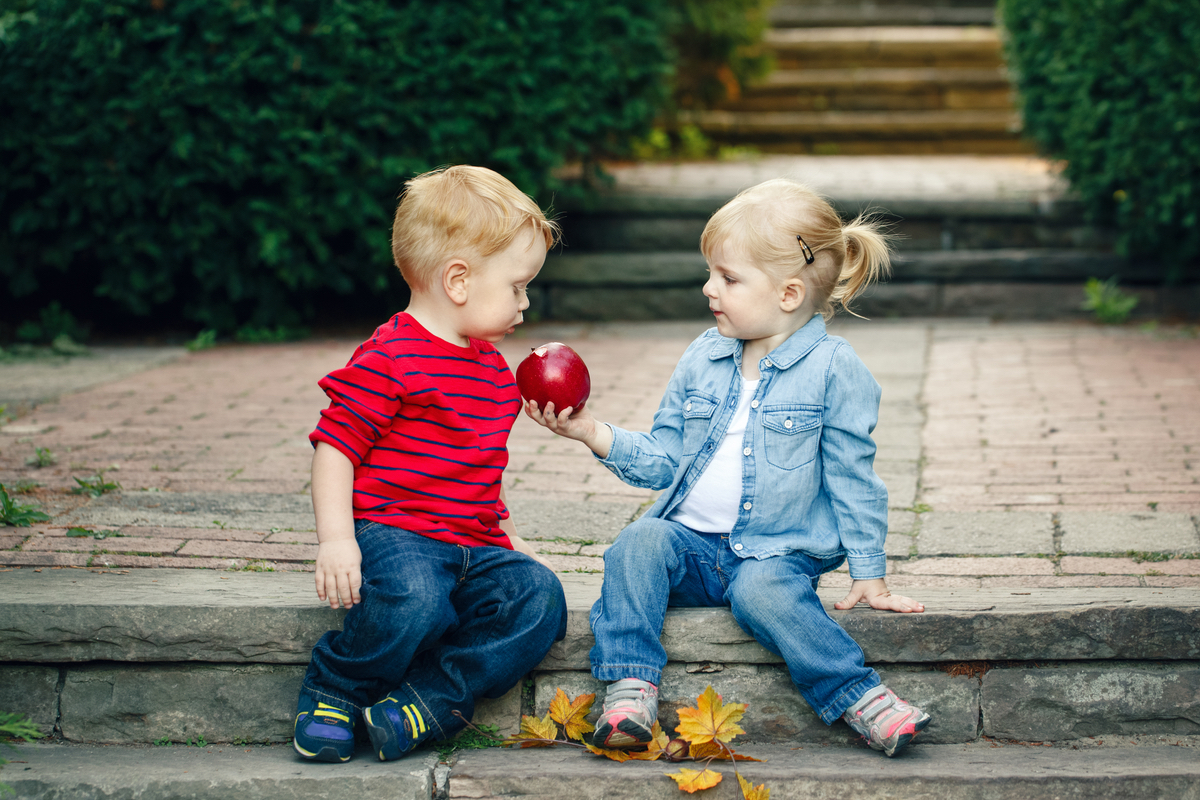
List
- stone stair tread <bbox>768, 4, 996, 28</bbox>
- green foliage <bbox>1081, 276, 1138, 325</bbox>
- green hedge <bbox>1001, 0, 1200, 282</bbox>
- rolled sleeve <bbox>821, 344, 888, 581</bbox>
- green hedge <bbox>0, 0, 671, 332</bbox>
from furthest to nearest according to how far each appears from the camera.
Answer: stone stair tread <bbox>768, 4, 996, 28</bbox> < green foliage <bbox>1081, 276, 1138, 325</bbox> < green hedge <bbox>1001, 0, 1200, 282</bbox> < green hedge <bbox>0, 0, 671, 332</bbox> < rolled sleeve <bbox>821, 344, 888, 581</bbox>

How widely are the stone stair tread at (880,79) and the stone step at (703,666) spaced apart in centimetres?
905

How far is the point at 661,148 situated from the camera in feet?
33.7

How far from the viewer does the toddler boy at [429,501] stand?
2.30 m

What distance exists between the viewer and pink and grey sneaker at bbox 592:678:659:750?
227 centimetres

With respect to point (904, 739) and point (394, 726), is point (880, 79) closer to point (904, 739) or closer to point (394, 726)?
point (904, 739)

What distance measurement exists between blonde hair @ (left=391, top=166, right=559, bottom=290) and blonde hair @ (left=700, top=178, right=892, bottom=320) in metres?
0.41

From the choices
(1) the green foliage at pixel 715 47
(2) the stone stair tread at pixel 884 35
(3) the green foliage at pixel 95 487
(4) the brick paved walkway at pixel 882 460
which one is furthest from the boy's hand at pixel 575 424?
(2) the stone stair tread at pixel 884 35

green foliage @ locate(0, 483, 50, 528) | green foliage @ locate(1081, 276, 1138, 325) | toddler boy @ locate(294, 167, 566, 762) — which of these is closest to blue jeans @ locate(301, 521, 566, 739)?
toddler boy @ locate(294, 167, 566, 762)

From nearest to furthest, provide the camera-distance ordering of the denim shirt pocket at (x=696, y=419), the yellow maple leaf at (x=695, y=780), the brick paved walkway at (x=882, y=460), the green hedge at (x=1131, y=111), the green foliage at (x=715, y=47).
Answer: the yellow maple leaf at (x=695, y=780) → the denim shirt pocket at (x=696, y=419) → the brick paved walkway at (x=882, y=460) → the green hedge at (x=1131, y=111) → the green foliage at (x=715, y=47)

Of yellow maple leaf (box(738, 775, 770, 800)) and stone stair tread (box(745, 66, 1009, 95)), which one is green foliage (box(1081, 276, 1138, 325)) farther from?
yellow maple leaf (box(738, 775, 770, 800))

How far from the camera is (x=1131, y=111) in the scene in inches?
241

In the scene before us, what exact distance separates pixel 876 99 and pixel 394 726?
977 cm

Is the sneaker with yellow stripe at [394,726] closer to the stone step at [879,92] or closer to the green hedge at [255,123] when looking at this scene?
the green hedge at [255,123]

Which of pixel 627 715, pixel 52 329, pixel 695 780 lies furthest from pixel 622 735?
pixel 52 329
